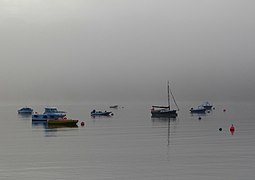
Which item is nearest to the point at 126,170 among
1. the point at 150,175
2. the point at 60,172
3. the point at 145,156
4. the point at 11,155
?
the point at 150,175

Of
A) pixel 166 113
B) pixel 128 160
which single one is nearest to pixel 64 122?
pixel 166 113

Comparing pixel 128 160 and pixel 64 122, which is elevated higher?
pixel 64 122

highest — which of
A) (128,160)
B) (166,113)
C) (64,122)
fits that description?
(166,113)

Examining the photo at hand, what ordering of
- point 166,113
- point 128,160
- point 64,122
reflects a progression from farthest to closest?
point 166,113, point 64,122, point 128,160

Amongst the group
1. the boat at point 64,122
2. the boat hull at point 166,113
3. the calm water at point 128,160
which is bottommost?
the calm water at point 128,160

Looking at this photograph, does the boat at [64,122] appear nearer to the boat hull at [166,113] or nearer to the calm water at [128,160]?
the calm water at [128,160]

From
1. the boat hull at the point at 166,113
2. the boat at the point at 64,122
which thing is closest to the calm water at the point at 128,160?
the boat at the point at 64,122

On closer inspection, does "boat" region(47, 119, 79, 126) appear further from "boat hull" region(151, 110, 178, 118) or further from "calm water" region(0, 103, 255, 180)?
"boat hull" region(151, 110, 178, 118)

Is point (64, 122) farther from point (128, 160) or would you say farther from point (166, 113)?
point (128, 160)

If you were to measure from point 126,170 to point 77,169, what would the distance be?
5.02 m

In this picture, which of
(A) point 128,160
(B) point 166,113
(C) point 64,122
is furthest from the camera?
(B) point 166,113

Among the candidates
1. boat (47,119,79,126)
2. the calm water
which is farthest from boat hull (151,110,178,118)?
the calm water

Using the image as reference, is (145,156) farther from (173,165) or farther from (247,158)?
(247,158)

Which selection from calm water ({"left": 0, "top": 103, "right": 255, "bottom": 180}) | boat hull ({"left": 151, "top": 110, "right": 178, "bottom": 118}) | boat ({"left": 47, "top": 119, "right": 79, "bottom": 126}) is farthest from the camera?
boat hull ({"left": 151, "top": 110, "right": 178, "bottom": 118})
